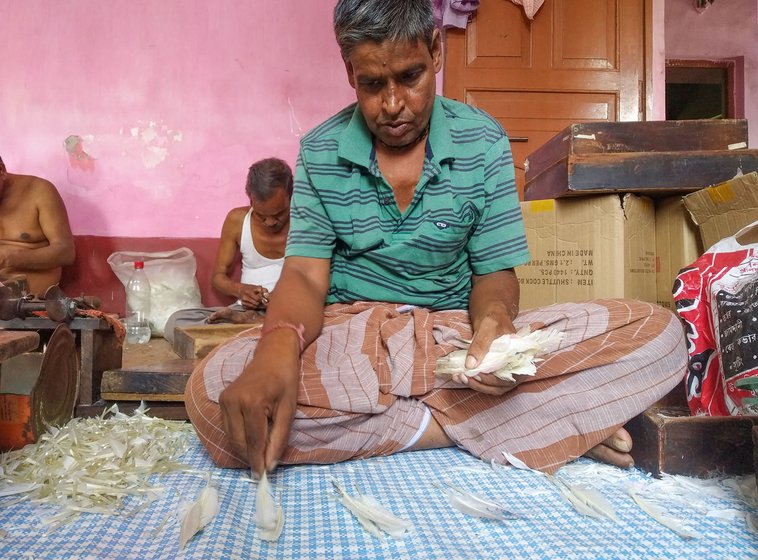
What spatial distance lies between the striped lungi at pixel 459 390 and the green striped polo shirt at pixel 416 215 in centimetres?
17

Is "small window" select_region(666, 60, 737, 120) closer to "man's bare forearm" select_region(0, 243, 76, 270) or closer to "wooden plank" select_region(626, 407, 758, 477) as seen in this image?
"wooden plank" select_region(626, 407, 758, 477)

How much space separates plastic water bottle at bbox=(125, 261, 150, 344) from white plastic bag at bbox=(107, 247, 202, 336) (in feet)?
0.08

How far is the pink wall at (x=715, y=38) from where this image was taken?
5043 millimetres

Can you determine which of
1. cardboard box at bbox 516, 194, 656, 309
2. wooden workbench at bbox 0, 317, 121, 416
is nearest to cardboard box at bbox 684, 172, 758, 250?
cardboard box at bbox 516, 194, 656, 309

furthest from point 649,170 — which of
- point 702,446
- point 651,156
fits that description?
point 702,446

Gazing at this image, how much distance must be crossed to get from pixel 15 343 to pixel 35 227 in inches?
100

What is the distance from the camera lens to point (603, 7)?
3811 millimetres

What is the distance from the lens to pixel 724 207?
2.02 m

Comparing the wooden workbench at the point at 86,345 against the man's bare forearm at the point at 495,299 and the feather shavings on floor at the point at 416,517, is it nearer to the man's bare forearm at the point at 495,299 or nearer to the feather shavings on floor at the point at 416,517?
the feather shavings on floor at the point at 416,517

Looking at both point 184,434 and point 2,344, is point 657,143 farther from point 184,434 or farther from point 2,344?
point 2,344

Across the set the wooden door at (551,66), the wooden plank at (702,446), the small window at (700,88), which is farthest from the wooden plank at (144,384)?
the small window at (700,88)

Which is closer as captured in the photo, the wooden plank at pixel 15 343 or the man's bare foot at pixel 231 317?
the wooden plank at pixel 15 343

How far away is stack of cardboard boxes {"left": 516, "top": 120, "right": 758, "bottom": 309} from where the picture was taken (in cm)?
227

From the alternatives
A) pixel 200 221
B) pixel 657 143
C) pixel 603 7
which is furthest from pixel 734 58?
pixel 200 221
